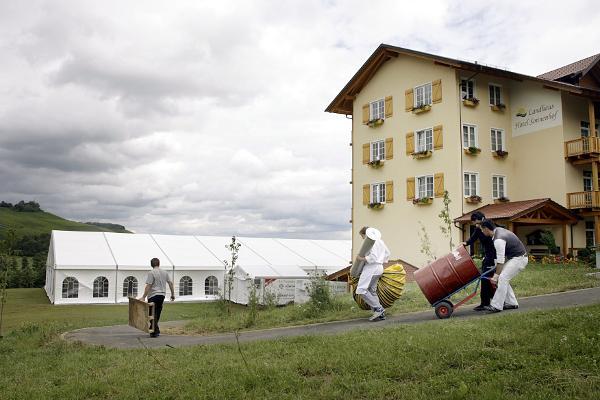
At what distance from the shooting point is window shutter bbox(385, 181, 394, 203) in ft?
96.6

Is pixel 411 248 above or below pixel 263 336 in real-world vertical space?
above

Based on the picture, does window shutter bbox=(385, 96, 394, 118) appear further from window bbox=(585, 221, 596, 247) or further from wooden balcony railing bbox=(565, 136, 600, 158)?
window bbox=(585, 221, 596, 247)

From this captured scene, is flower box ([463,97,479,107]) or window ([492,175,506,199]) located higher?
flower box ([463,97,479,107])

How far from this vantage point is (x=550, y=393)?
5.00 meters

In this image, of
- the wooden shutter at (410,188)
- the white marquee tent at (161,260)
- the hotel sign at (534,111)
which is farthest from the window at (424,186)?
the white marquee tent at (161,260)

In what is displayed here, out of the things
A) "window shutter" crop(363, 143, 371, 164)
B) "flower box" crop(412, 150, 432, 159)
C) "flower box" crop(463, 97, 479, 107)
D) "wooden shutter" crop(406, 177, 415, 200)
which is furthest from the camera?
"window shutter" crop(363, 143, 371, 164)

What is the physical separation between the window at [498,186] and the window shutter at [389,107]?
20.7ft

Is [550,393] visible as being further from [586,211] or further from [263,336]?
[586,211]

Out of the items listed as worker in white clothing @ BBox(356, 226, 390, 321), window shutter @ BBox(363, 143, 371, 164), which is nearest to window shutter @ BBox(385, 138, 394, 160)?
window shutter @ BBox(363, 143, 371, 164)

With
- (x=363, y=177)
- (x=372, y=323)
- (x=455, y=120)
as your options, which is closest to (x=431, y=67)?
(x=455, y=120)

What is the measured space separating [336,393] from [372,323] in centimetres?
507

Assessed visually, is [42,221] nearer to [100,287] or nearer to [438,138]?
[100,287]

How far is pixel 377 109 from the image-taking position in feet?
102

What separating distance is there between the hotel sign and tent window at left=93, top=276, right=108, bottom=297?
22495mm
